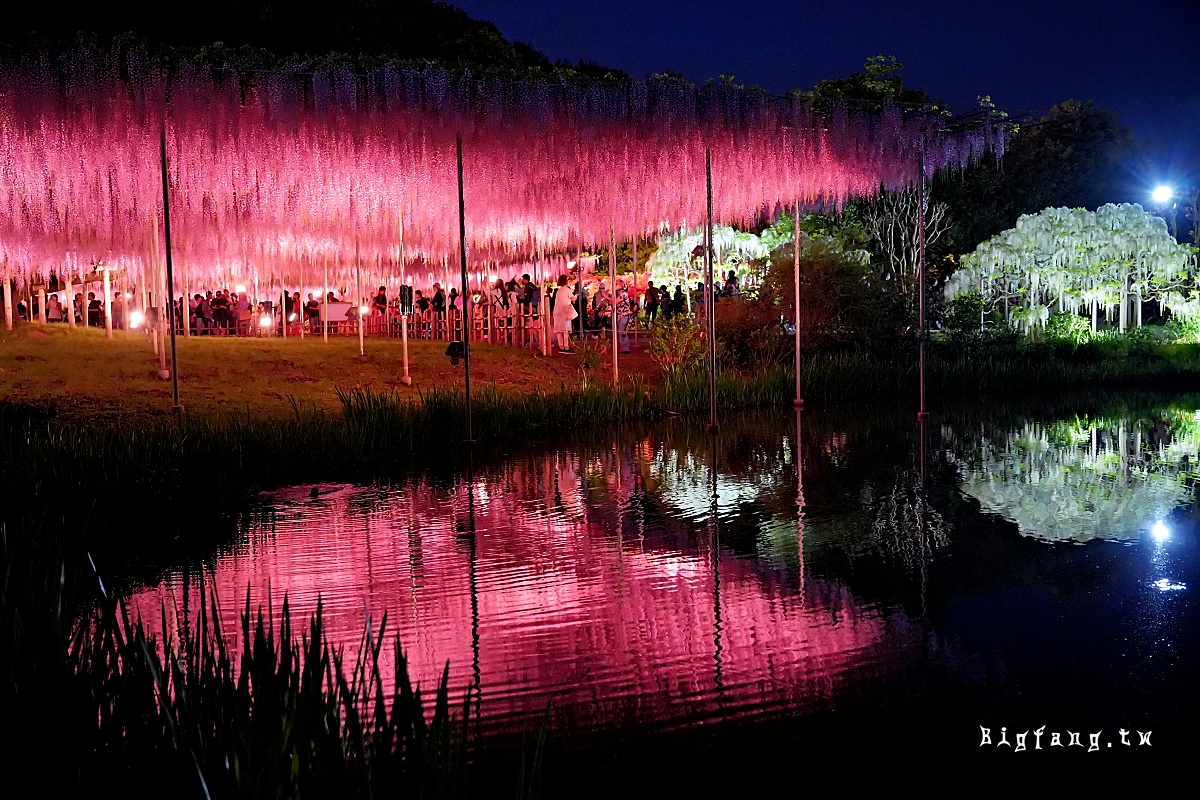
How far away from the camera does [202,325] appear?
1464 inches

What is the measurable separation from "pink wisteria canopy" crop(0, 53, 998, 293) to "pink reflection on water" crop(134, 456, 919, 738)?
7238mm

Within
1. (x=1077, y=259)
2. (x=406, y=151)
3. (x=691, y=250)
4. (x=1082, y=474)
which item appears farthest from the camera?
(x=691, y=250)

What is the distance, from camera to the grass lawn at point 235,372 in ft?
45.3

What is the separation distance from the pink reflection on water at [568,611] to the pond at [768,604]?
18 millimetres

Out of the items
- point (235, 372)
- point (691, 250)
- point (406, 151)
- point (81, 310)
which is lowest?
point (235, 372)

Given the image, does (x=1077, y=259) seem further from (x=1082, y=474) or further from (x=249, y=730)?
(x=249, y=730)

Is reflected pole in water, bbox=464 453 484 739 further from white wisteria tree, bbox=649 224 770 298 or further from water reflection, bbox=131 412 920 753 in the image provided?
white wisteria tree, bbox=649 224 770 298

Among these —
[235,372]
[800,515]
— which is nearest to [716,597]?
[800,515]

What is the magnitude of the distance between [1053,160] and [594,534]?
36236 millimetres

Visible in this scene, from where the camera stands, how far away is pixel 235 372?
55.2 ft

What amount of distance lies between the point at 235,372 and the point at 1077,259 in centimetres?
1932

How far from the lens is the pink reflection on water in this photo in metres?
3.98

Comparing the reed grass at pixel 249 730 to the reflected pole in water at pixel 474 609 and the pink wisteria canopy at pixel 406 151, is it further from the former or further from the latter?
the pink wisteria canopy at pixel 406 151

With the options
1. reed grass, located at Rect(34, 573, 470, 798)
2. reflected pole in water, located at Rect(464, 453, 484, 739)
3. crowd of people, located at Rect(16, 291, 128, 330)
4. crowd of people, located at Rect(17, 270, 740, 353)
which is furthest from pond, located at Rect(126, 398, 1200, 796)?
crowd of people, located at Rect(16, 291, 128, 330)
